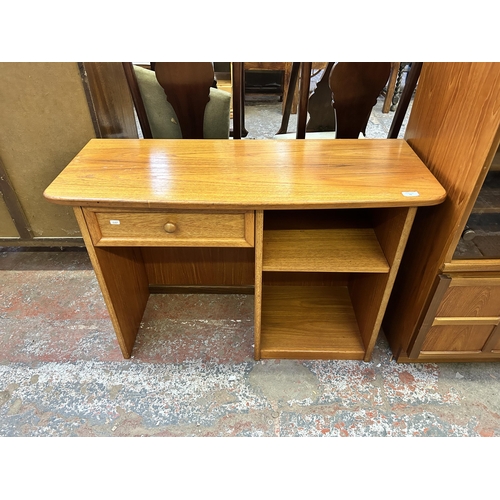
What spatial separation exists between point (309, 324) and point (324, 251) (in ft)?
1.42

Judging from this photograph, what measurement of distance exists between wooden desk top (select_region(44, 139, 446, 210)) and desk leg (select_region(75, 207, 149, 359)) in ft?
0.50

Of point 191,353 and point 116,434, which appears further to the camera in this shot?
point 191,353

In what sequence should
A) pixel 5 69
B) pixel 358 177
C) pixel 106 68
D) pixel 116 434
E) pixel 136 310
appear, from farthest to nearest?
pixel 136 310 → pixel 106 68 → pixel 5 69 → pixel 116 434 → pixel 358 177

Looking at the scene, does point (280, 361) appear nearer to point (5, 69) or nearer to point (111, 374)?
point (111, 374)

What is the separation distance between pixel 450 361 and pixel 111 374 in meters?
1.31

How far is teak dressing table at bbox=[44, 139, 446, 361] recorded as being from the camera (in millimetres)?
959

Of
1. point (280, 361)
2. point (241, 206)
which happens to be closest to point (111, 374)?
point (280, 361)

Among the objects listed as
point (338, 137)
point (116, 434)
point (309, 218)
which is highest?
point (338, 137)

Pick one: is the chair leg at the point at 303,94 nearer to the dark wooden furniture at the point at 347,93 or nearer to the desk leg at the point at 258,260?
the dark wooden furniture at the point at 347,93

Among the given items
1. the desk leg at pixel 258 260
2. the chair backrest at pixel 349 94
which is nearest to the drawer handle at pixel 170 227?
the desk leg at pixel 258 260

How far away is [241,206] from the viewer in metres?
0.94

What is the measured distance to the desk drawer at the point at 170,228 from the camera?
1.00 m

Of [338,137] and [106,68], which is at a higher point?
[106,68]

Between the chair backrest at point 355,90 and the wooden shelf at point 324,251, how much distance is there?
0.43 m
